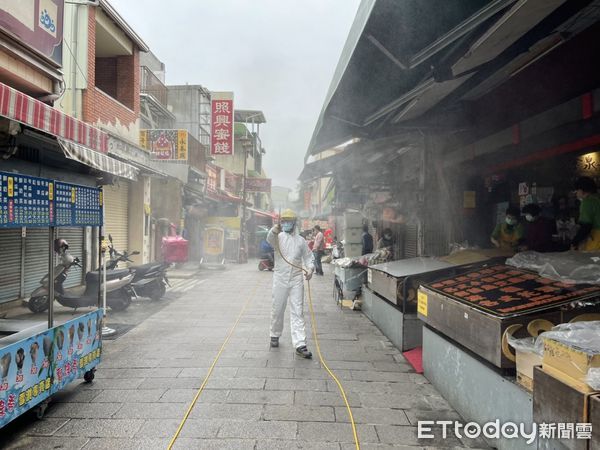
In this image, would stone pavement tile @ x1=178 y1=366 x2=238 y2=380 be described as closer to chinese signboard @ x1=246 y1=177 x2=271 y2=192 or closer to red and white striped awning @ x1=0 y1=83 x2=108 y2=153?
red and white striped awning @ x1=0 y1=83 x2=108 y2=153

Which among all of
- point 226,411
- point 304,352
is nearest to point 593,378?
point 226,411

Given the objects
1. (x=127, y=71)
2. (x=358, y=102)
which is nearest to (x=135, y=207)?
(x=127, y=71)

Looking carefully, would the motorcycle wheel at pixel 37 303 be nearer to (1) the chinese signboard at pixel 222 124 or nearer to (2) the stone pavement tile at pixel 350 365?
(2) the stone pavement tile at pixel 350 365

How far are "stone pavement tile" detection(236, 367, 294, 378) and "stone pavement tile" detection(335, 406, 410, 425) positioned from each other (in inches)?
41.0

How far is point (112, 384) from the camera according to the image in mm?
4500

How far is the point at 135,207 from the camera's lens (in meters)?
13.5

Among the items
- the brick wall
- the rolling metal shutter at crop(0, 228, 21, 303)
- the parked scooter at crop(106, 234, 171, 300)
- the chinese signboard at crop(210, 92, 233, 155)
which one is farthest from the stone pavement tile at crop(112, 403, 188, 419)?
the chinese signboard at crop(210, 92, 233, 155)

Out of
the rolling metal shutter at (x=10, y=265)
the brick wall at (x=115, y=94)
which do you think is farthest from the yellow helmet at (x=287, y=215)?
the brick wall at (x=115, y=94)

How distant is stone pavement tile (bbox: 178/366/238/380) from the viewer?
4.70 metres

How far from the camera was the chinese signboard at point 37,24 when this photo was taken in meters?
6.29

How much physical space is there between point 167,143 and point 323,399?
13932 millimetres

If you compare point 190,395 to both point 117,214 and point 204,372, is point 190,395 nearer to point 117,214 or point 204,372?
point 204,372

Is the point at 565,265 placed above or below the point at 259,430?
above

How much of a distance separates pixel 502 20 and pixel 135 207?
12.3 meters
